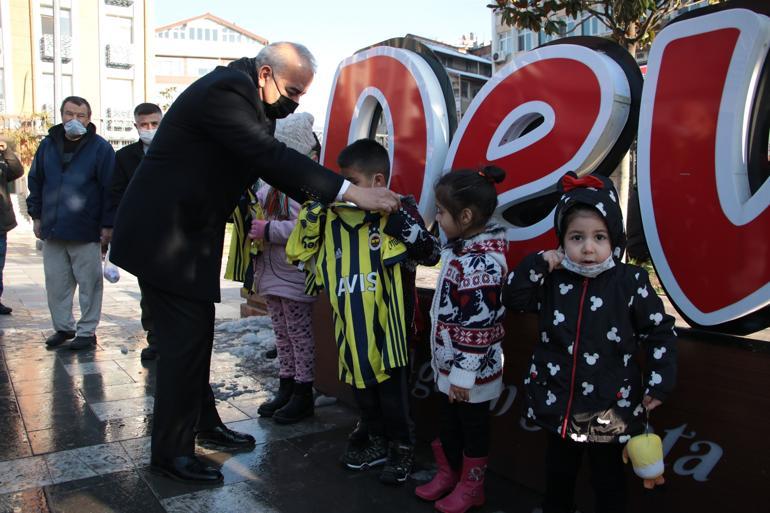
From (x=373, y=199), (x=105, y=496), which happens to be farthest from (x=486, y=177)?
(x=105, y=496)

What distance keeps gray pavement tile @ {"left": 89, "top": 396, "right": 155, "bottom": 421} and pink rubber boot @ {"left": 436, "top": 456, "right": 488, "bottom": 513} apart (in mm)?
1974

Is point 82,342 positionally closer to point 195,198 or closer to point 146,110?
point 146,110

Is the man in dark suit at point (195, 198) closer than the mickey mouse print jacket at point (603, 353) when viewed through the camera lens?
No

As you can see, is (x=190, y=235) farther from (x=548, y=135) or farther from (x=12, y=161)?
(x=12, y=161)

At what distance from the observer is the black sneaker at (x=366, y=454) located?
3141 mm

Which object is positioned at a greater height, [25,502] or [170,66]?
[170,66]

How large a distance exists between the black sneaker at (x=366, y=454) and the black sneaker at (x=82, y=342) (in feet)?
10.5

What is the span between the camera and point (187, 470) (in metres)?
2.96

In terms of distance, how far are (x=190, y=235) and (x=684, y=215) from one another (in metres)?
2.05

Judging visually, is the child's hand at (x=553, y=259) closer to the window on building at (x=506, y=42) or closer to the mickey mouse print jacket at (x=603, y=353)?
the mickey mouse print jacket at (x=603, y=353)

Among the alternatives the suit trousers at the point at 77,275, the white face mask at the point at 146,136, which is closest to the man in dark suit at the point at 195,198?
the white face mask at the point at 146,136

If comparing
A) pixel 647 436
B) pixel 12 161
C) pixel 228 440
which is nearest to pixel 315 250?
pixel 228 440

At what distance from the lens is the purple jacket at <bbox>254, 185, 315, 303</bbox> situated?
3723 mm

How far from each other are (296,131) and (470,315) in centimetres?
186
